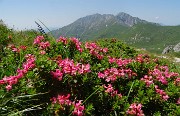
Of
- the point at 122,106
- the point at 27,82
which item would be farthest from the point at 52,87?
the point at 122,106

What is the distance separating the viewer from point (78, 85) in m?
6.59

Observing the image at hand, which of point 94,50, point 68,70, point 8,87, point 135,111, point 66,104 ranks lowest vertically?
point 135,111

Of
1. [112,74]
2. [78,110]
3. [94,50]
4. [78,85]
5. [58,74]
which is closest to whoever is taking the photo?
[78,110]

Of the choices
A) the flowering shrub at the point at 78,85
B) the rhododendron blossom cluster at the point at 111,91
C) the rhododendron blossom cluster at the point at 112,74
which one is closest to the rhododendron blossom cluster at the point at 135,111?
the flowering shrub at the point at 78,85

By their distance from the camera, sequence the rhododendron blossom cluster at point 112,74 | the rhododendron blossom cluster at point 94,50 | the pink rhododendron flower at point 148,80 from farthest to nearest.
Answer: the rhododendron blossom cluster at point 94,50
the pink rhododendron flower at point 148,80
the rhododendron blossom cluster at point 112,74

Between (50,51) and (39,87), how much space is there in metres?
2.48

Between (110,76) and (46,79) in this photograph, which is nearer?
(46,79)

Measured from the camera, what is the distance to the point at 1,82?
5809 millimetres

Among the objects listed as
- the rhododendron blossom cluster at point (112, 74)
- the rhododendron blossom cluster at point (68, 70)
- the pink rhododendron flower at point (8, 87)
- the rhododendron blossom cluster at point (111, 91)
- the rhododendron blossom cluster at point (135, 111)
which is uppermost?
the rhododendron blossom cluster at point (68, 70)

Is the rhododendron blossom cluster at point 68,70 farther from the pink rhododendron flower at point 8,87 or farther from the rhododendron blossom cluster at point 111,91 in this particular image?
the pink rhododendron flower at point 8,87

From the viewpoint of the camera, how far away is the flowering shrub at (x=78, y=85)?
5707 mm

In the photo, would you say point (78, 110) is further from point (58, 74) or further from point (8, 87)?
point (8, 87)

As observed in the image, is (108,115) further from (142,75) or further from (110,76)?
(142,75)

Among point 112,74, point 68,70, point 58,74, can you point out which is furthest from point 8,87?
point 112,74
